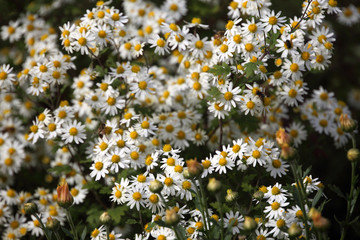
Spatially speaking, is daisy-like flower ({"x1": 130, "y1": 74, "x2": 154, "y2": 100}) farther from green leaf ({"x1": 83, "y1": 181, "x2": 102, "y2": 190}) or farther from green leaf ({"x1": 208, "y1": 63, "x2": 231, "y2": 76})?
green leaf ({"x1": 83, "y1": 181, "x2": 102, "y2": 190})

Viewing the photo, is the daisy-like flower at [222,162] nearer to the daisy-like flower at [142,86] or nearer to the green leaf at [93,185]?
the daisy-like flower at [142,86]

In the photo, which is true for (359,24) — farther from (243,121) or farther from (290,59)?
(243,121)

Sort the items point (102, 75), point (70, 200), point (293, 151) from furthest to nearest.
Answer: point (102, 75), point (70, 200), point (293, 151)

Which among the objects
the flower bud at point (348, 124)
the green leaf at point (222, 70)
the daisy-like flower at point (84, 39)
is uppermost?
the flower bud at point (348, 124)

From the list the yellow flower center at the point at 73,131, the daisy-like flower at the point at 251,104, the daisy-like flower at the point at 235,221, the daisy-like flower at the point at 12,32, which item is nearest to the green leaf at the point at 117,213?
the yellow flower center at the point at 73,131

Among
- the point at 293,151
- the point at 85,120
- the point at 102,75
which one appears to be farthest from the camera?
the point at 85,120

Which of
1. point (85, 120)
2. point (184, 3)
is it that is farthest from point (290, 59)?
point (85, 120)

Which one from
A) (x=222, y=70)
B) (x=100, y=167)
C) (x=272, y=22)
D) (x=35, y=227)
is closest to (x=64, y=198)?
(x=100, y=167)

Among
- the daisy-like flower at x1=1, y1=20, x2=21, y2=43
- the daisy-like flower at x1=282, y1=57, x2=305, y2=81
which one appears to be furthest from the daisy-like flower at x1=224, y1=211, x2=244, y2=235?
the daisy-like flower at x1=1, y1=20, x2=21, y2=43

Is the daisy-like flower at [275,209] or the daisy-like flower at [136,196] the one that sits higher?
the daisy-like flower at [275,209]
